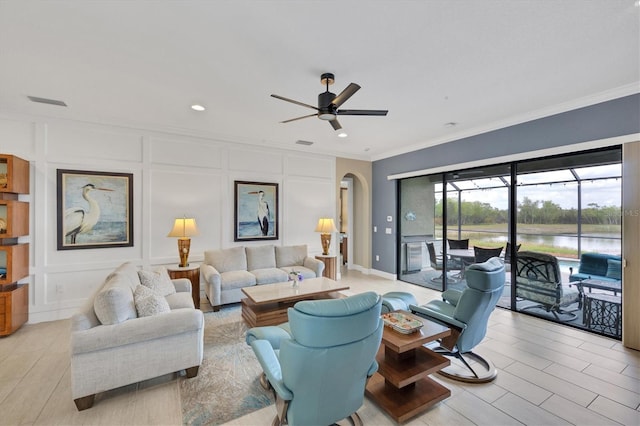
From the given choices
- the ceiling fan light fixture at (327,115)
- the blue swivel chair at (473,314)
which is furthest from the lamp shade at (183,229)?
the blue swivel chair at (473,314)

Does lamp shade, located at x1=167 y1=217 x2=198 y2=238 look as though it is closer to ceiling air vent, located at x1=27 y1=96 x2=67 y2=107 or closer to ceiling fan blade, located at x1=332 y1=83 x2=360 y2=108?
ceiling air vent, located at x1=27 y1=96 x2=67 y2=107

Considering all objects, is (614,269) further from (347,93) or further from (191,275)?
(191,275)

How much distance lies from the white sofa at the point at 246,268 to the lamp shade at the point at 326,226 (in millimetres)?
486

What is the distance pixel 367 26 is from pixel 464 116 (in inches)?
100

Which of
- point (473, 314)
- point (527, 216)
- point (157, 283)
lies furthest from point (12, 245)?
point (527, 216)

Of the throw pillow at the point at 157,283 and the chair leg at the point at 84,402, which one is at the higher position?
the throw pillow at the point at 157,283

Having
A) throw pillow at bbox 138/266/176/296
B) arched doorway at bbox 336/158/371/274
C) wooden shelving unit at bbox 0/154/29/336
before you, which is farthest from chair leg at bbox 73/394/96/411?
arched doorway at bbox 336/158/371/274

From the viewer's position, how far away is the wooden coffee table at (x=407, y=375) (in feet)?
6.66

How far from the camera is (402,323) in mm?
2291

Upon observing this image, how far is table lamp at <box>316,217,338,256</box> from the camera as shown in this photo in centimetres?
568

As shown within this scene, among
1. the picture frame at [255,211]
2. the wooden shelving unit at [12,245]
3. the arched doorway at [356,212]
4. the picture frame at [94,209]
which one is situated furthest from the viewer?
the arched doorway at [356,212]

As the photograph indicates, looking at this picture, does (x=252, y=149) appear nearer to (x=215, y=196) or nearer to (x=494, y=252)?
(x=215, y=196)

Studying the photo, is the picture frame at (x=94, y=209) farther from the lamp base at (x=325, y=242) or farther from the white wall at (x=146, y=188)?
the lamp base at (x=325, y=242)

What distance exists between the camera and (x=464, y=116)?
4.01m
